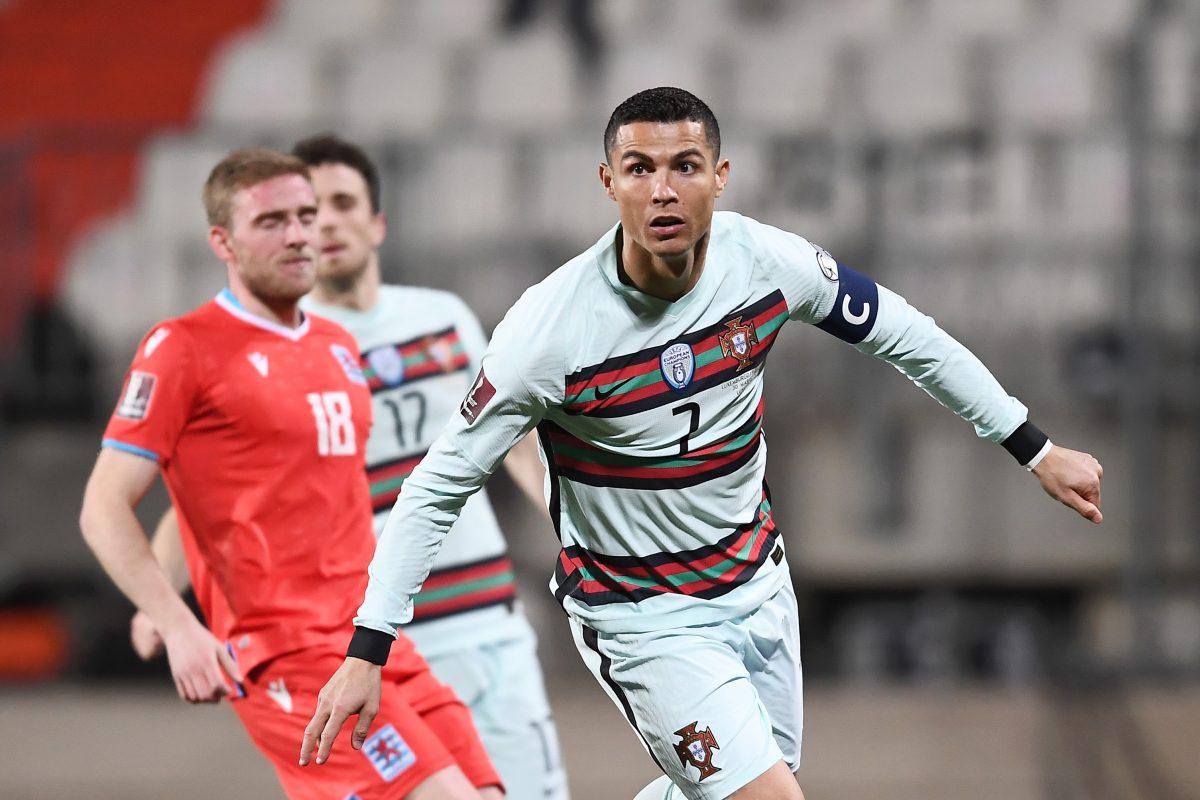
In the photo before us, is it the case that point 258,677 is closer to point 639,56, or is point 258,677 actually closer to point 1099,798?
point 1099,798

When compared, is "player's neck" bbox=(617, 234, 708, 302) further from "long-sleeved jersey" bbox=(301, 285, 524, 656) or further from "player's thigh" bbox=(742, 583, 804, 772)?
"long-sleeved jersey" bbox=(301, 285, 524, 656)

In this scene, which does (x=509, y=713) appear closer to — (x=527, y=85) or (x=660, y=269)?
(x=660, y=269)

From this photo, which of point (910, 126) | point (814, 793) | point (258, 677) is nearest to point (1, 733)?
point (814, 793)

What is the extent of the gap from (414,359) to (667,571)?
130cm

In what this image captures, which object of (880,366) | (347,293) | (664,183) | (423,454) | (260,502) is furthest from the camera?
(880,366)

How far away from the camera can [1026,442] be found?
3.12 metres

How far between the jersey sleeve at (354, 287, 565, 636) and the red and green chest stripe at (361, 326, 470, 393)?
125cm

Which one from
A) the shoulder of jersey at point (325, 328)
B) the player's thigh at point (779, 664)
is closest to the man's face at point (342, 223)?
the shoulder of jersey at point (325, 328)

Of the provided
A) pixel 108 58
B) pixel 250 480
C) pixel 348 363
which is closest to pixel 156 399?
pixel 250 480

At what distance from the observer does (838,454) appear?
7422 millimetres

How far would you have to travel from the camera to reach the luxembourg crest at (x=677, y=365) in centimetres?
296

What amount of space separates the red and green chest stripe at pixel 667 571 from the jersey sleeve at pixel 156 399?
0.86 m

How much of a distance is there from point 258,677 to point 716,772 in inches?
39.5

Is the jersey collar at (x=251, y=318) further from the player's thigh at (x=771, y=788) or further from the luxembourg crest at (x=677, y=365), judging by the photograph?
the player's thigh at (x=771, y=788)
